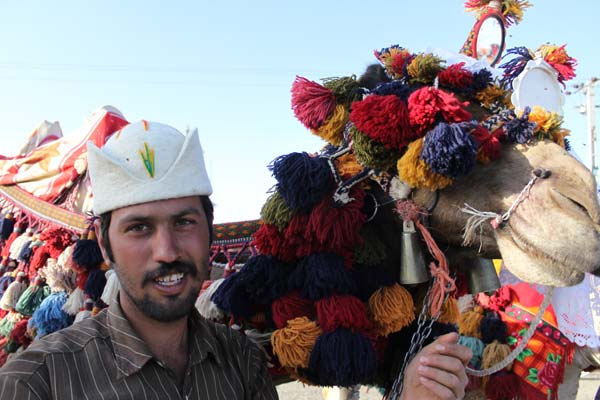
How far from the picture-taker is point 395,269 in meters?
2.13

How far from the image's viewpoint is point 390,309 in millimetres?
1990

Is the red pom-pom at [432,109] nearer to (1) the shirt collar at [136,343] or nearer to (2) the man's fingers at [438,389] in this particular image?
(2) the man's fingers at [438,389]

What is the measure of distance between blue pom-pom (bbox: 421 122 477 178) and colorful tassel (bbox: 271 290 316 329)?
67 centimetres

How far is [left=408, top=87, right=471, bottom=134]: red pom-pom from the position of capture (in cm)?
179

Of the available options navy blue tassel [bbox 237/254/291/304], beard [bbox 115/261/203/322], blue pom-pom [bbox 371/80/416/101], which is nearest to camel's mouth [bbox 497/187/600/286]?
blue pom-pom [bbox 371/80/416/101]

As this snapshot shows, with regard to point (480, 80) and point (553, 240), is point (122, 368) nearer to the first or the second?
point (553, 240)

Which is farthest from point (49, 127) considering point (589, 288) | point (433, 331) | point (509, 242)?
point (589, 288)

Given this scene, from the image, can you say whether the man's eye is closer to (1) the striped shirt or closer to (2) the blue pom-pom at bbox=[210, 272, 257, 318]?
(1) the striped shirt

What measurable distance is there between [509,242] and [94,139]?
2.30 meters

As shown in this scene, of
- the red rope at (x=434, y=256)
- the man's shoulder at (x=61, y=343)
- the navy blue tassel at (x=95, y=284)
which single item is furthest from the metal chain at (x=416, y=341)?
the navy blue tassel at (x=95, y=284)

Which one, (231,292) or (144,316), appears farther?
(231,292)

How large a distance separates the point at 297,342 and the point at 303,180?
0.56 m

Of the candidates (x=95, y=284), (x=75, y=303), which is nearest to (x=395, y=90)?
(x=95, y=284)

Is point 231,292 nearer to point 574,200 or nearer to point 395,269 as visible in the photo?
point 395,269
